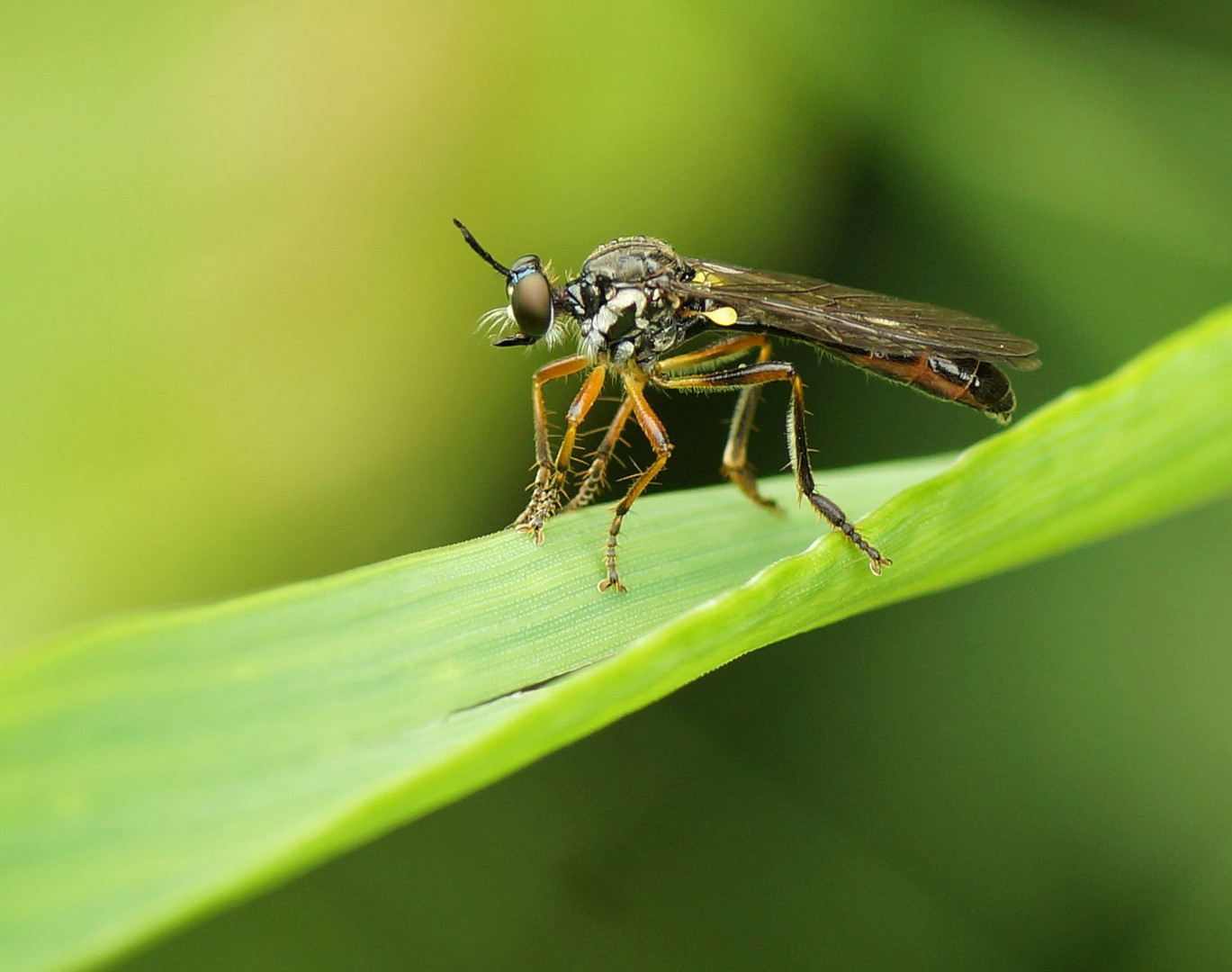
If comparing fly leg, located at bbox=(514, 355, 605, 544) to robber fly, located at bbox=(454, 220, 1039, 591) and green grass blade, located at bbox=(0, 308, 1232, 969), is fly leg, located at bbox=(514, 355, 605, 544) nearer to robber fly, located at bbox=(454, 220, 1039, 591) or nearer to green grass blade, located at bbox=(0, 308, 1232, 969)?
robber fly, located at bbox=(454, 220, 1039, 591)

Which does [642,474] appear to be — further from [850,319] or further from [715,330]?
[850,319]

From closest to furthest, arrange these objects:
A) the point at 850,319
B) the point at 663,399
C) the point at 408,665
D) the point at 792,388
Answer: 1. the point at 408,665
2. the point at 792,388
3. the point at 850,319
4. the point at 663,399

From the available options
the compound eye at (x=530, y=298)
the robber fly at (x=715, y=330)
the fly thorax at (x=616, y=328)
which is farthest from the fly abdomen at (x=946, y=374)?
the compound eye at (x=530, y=298)

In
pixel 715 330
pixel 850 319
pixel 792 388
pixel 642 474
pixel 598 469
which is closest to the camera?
pixel 642 474

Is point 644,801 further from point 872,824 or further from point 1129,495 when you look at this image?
point 1129,495

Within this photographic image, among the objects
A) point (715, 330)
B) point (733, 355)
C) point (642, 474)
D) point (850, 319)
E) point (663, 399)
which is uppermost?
point (850, 319)

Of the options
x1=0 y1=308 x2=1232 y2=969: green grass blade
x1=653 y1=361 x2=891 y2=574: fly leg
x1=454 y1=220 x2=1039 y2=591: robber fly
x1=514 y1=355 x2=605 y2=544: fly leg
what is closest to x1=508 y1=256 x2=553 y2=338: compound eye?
x1=454 y1=220 x2=1039 y2=591: robber fly

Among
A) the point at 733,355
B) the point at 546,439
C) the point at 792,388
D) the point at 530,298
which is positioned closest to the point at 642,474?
the point at 546,439
